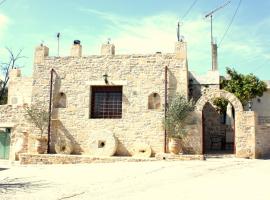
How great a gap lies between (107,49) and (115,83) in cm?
182

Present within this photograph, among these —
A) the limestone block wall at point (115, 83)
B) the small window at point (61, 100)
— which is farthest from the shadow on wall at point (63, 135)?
the small window at point (61, 100)

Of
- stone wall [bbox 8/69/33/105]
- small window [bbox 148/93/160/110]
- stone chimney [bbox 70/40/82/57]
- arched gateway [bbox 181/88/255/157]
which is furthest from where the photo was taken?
stone wall [bbox 8/69/33/105]

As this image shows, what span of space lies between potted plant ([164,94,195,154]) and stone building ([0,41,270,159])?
527 millimetres

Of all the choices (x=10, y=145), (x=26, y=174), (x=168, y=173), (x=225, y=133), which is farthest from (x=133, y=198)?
(x=225, y=133)

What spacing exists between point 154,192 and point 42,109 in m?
10.7

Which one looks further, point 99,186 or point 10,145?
point 10,145

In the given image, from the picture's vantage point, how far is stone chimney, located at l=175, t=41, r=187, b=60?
17125 mm

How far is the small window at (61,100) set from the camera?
1828 centimetres

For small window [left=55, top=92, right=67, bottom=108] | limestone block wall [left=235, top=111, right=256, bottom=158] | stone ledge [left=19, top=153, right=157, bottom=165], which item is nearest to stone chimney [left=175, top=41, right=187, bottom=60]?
limestone block wall [left=235, top=111, right=256, bottom=158]

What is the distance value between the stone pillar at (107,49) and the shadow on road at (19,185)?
818 cm

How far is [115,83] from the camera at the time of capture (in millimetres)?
17594

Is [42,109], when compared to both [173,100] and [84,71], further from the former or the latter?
[173,100]

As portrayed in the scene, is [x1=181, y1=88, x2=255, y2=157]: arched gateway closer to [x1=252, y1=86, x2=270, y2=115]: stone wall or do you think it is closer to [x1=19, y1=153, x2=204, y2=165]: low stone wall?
[x1=19, y1=153, x2=204, y2=165]: low stone wall

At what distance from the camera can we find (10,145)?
1870 cm
